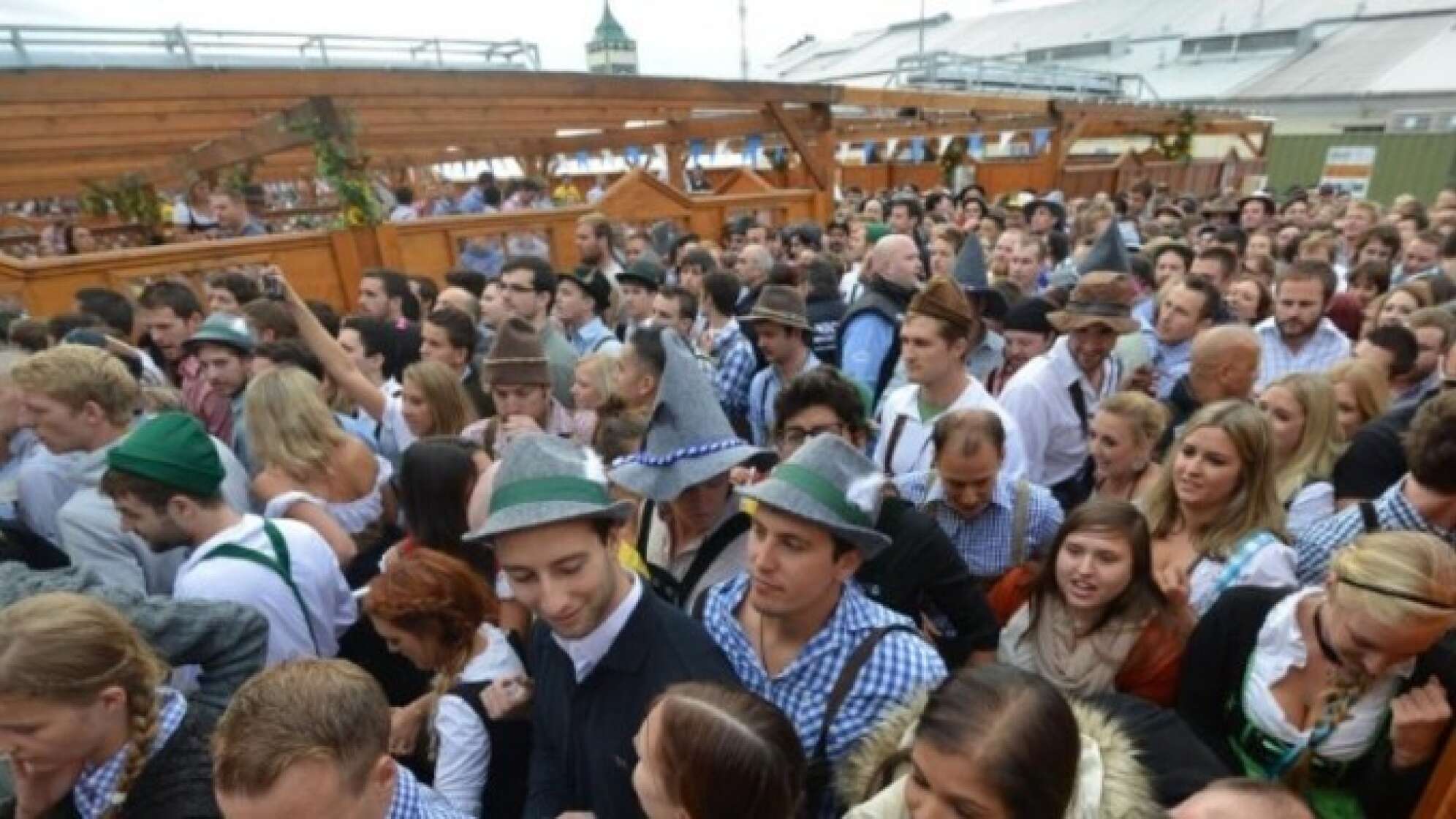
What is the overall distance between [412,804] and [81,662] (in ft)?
2.57

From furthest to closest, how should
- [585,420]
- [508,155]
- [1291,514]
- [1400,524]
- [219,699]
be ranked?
[508,155]
[585,420]
[1291,514]
[1400,524]
[219,699]

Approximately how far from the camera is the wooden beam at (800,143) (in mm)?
11637

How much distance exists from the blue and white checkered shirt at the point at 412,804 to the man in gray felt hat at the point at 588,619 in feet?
0.95

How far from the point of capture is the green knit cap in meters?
2.33

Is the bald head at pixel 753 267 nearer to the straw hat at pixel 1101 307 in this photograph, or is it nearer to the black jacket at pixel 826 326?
the black jacket at pixel 826 326

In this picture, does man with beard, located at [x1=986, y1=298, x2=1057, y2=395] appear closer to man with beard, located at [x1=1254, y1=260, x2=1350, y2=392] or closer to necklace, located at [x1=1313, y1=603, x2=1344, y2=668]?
man with beard, located at [x1=1254, y1=260, x2=1350, y2=392]

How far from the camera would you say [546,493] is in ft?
5.89

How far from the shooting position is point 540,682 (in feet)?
6.46

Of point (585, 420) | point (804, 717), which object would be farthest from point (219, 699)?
point (585, 420)

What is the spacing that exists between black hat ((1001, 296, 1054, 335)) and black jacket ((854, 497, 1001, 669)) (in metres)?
2.67

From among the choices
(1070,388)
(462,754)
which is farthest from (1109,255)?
(462,754)

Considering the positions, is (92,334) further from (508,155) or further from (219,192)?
(508,155)

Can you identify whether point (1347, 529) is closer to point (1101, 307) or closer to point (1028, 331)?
point (1101, 307)

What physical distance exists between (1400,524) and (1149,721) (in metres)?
1.36
